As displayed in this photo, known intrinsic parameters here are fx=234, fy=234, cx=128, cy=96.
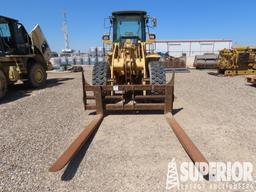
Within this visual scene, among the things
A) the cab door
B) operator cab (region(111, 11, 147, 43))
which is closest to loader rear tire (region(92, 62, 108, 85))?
operator cab (region(111, 11, 147, 43))

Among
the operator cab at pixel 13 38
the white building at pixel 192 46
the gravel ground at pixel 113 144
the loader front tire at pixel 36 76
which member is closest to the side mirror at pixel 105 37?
the gravel ground at pixel 113 144

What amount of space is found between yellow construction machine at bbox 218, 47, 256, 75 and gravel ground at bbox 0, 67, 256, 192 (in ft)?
→ 26.5

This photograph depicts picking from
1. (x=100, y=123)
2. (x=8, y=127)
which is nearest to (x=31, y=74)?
(x=8, y=127)

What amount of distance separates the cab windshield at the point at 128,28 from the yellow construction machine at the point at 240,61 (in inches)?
351

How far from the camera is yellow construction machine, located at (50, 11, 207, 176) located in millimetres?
5496

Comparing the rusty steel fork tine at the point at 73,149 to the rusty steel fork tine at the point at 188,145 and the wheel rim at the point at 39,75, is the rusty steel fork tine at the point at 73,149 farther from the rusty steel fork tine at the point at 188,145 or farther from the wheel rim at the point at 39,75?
the wheel rim at the point at 39,75

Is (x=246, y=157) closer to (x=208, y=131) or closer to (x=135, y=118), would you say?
(x=208, y=131)

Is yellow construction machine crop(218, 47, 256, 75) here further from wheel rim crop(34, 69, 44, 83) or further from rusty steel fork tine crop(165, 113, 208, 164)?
rusty steel fork tine crop(165, 113, 208, 164)

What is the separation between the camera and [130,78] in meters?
6.76

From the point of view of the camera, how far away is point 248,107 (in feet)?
21.2

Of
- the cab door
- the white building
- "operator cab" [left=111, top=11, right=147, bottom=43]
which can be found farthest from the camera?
the white building

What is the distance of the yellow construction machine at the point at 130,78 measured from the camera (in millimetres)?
5496

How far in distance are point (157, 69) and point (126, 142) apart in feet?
8.85

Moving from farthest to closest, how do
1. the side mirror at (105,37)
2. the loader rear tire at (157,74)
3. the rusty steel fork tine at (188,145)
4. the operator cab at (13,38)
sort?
the operator cab at (13,38), the side mirror at (105,37), the loader rear tire at (157,74), the rusty steel fork tine at (188,145)
